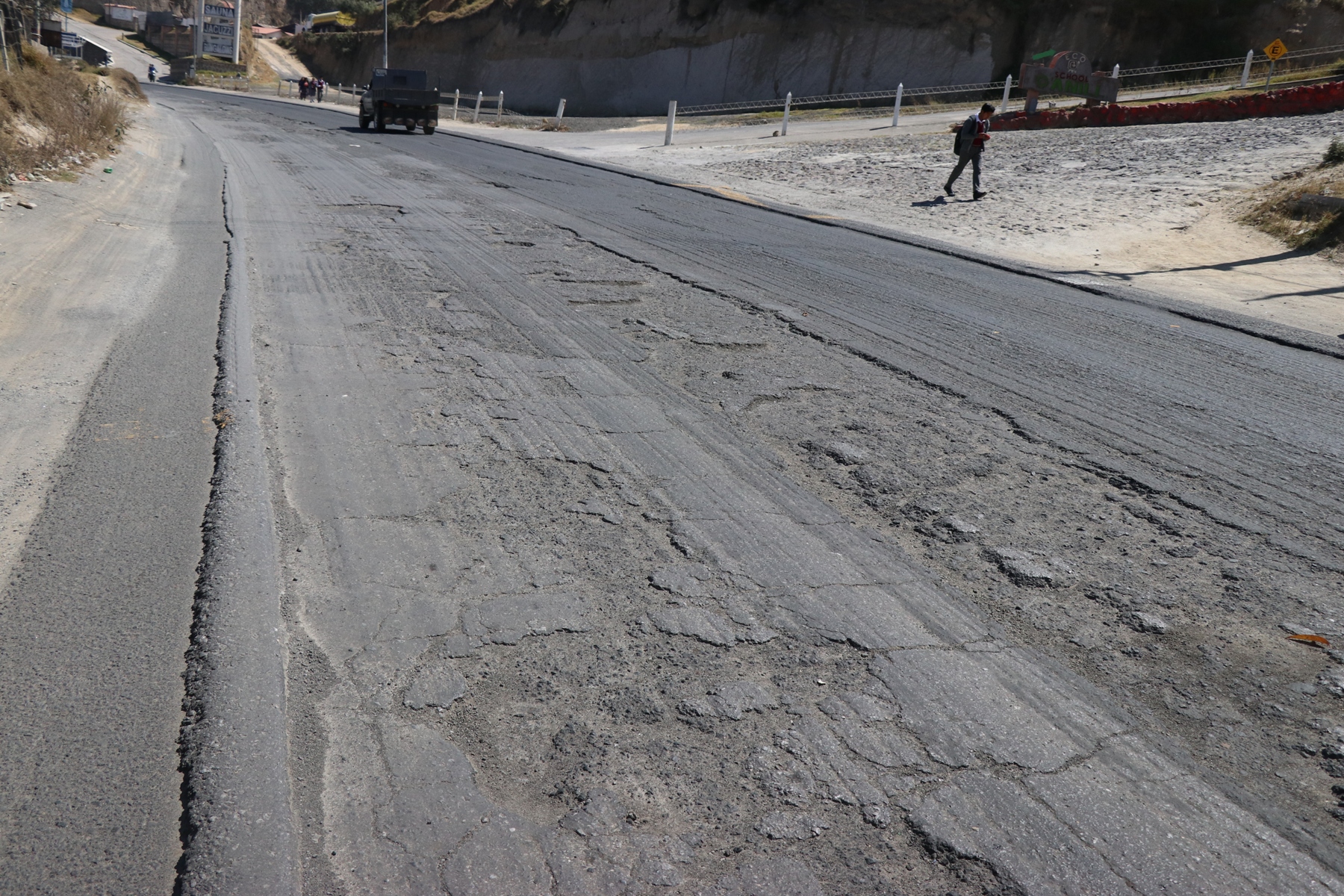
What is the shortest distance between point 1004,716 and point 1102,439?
9.63 ft

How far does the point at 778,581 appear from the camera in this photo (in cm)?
385

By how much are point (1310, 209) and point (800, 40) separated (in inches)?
1492

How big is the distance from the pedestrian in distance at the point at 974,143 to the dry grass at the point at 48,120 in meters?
14.1

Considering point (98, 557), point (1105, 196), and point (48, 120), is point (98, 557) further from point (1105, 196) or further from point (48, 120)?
point (1105, 196)

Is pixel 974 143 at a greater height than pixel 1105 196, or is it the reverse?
pixel 974 143

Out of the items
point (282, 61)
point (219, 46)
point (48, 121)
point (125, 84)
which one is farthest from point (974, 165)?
point (282, 61)

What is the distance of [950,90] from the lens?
41188mm

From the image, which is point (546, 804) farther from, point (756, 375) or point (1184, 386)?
point (1184, 386)

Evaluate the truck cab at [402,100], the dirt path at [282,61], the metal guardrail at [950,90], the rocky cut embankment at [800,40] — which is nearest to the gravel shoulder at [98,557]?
the truck cab at [402,100]

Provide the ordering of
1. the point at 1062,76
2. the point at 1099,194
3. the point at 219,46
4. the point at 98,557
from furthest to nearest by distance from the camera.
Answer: the point at 219,46, the point at 1062,76, the point at 1099,194, the point at 98,557

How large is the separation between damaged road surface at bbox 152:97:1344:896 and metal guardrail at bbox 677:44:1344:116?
34.0m

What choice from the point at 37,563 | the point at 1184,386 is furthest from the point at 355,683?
the point at 1184,386

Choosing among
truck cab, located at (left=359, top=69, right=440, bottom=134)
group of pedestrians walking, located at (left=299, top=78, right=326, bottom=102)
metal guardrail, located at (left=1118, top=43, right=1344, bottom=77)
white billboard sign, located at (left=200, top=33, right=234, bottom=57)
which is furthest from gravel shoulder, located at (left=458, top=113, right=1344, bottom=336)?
white billboard sign, located at (left=200, top=33, right=234, bottom=57)

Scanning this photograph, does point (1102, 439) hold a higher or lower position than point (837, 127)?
lower
